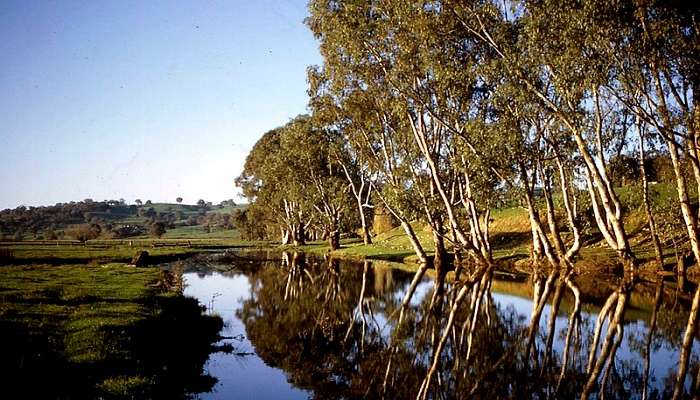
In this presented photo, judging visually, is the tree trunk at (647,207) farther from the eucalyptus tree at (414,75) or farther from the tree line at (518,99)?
the eucalyptus tree at (414,75)

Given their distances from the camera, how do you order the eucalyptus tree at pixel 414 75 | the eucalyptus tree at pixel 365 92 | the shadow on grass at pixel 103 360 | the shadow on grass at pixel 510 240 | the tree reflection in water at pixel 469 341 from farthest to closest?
the shadow on grass at pixel 510 240 < the eucalyptus tree at pixel 365 92 < the eucalyptus tree at pixel 414 75 < the tree reflection in water at pixel 469 341 < the shadow on grass at pixel 103 360

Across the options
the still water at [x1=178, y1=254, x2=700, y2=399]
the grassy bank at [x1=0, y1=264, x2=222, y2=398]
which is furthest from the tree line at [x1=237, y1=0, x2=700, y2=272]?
the grassy bank at [x1=0, y1=264, x2=222, y2=398]

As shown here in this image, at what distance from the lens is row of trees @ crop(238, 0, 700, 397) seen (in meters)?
28.4

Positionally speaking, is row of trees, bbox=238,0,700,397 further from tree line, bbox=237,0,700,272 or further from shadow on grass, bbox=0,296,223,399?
shadow on grass, bbox=0,296,223,399

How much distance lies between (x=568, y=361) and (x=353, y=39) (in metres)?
30.2

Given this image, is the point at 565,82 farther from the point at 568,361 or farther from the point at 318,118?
the point at 318,118

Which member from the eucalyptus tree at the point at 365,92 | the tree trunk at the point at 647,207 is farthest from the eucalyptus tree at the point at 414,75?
the tree trunk at the point at 647,207

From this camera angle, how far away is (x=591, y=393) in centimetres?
1225

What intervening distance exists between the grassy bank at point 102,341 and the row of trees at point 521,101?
17.3 m

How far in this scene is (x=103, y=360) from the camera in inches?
535

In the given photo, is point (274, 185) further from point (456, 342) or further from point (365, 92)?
point (456, 342)

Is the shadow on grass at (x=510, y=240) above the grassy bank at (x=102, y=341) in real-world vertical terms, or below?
above

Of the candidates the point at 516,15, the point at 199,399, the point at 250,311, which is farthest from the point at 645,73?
the point at 199,399

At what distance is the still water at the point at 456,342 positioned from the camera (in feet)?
44.1
